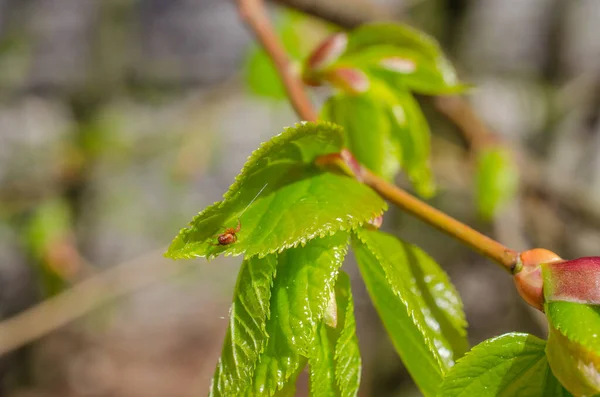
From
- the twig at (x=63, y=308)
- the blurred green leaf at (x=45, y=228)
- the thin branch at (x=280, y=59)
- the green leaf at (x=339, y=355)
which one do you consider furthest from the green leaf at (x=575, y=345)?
the blurred green leaf at (x=45, y=228)

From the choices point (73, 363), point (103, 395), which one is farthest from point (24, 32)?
point (103, 395)

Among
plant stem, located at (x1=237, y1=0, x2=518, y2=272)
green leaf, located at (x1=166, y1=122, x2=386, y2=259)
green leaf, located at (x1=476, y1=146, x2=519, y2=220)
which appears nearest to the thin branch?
plant stem, located at (x1=237, y1=0, x2=518, y2=272)

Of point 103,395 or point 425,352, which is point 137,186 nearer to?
point 103,395

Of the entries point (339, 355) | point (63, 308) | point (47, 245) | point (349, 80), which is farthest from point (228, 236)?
point (47, 245)

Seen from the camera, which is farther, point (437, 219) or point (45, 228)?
point (45, 228)

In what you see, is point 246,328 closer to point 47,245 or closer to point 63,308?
point 63,308
